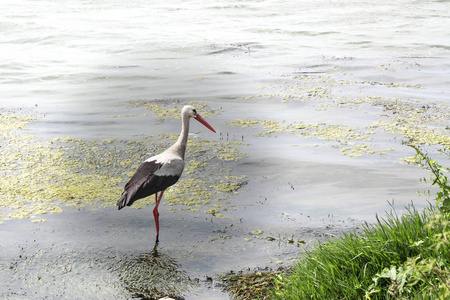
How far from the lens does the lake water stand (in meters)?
5.62

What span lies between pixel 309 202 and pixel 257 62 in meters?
12.1

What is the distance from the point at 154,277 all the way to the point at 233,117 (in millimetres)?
6209

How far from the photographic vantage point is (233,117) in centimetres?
1107

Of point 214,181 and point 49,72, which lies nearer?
point 214,181

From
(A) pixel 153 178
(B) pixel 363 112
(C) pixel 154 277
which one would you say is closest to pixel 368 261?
(C) pixel 154 277

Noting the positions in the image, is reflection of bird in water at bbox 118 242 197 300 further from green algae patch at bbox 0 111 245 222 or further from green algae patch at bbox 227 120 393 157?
green algae patch at bbox 227 120 393 157

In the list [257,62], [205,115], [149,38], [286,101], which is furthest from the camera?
[149,38]

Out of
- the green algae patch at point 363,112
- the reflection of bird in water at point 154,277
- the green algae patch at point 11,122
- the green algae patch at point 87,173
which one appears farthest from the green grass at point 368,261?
the green algae patch at point 11,122

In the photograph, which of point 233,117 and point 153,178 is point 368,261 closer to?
point 153,178

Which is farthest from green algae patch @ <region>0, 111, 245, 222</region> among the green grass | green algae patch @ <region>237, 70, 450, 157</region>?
the green grass

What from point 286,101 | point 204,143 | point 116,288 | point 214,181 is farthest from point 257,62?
point 116,288

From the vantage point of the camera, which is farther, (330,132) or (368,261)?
(330,132)

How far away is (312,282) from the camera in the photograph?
3.92 meters

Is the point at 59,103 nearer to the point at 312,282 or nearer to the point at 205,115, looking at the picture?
the point at 205,115
